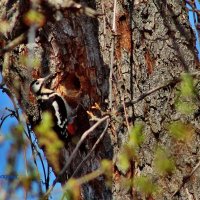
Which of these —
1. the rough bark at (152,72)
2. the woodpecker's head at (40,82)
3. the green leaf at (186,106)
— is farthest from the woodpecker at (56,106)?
the green leaf at (186,106)

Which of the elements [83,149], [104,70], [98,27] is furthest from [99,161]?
[98,27]

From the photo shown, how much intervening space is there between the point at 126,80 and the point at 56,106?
130cm

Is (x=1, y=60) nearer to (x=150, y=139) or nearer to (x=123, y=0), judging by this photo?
(x=123, y=0)

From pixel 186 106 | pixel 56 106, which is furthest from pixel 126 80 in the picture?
pixel 56 106

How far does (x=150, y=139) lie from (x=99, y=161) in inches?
12.9

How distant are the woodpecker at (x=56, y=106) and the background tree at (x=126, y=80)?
0.06m

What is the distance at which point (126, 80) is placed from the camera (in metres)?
3.07

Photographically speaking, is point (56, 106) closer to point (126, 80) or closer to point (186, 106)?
point (126, 80)

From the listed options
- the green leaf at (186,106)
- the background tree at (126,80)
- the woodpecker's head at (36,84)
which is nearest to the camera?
the green leaf at (186,106)

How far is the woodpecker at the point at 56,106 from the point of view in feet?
11.2

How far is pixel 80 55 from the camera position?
3262 millimetres

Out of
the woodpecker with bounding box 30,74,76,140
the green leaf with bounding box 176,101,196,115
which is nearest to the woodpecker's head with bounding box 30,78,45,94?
the woodpecker with bounding box 30,74,76,140

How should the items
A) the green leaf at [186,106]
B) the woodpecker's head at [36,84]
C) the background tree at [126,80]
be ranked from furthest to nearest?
the woodpecker's head at [36,84], the background tree at [126,80], the green leaf at [186,106]

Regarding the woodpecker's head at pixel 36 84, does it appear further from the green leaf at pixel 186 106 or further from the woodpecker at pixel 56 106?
the green leaf at pixel 186 106
